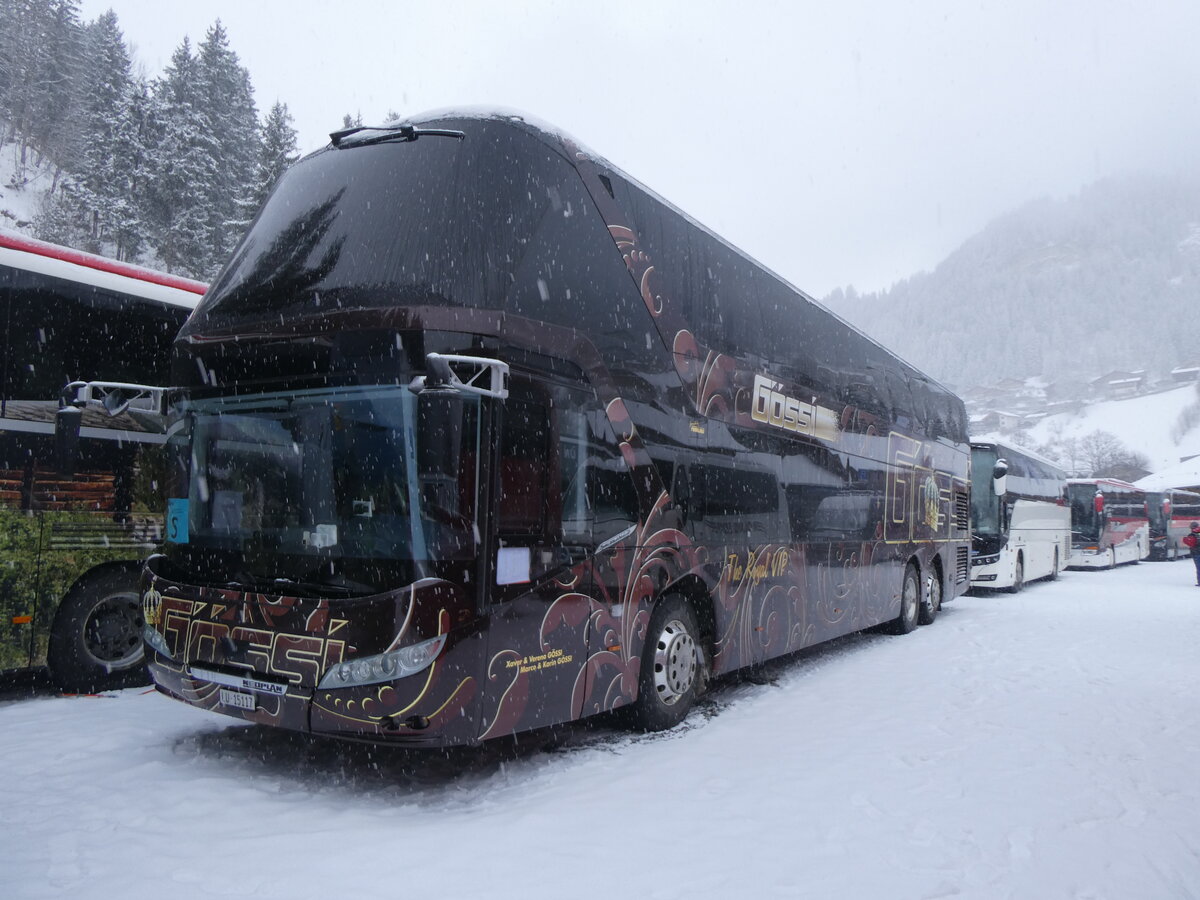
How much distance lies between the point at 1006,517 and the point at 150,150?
37133mm

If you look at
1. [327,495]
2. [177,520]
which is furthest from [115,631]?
[327,495]

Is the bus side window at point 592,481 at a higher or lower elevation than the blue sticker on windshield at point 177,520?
higher

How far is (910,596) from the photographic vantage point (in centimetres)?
1323

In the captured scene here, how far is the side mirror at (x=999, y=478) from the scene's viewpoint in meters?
19.5

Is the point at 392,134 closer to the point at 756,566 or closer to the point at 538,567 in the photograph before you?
the point at 538,567

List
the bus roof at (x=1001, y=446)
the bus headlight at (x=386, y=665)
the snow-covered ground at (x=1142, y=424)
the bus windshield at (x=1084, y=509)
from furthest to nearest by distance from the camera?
1. the snow-covered ground at (x=1142, y=424)
2. the bus windshield at (x=1084, y=509)
3. the bus roof at (x=1001, y=446)
4. the bus headlight at (x=386, y=665)

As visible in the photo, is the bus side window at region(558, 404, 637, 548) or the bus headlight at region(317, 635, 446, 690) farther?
the bus side window at region(558, 404, 637, 548)

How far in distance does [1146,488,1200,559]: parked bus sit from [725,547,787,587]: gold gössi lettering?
Result: 37.5 m

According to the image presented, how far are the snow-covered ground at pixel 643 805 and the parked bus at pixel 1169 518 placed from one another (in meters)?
38.7

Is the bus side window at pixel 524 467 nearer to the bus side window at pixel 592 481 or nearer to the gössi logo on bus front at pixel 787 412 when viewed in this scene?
the bus side window at pixel 592 481

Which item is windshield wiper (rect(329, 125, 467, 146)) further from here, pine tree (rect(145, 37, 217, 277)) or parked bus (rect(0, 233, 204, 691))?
pine tree (rect(145, 37, 217, 277))

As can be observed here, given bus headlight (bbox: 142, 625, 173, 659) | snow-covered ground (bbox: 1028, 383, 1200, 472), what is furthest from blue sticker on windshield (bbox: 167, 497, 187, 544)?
snow-covered ground (bbox: 1028, 383, 1200, 472)

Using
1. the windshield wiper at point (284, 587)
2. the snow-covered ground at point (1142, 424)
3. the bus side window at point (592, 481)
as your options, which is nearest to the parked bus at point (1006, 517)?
the bus side window at point (592, 481)

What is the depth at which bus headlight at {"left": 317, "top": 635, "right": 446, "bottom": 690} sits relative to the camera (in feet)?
14.9
